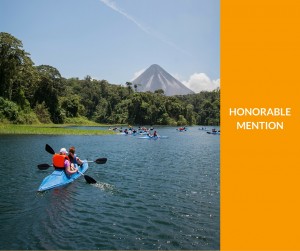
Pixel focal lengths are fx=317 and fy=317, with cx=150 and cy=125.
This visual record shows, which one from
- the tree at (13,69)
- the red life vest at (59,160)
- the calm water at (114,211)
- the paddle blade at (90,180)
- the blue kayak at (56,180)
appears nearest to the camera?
the calm water at (114,211)

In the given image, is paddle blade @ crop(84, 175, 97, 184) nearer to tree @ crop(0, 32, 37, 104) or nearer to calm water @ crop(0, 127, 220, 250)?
calm water @ crop(0, 127, 220, 250)

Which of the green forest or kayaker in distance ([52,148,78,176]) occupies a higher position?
the green forest

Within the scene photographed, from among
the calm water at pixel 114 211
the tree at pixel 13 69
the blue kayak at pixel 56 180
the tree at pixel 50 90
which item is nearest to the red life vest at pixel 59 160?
the blue kayak at pixel 56 180

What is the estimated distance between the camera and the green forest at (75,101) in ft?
181

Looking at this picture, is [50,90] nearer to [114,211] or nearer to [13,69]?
[13,69]

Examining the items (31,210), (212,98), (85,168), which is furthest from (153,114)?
(31,210)

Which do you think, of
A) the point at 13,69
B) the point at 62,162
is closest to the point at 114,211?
the point at 62,162

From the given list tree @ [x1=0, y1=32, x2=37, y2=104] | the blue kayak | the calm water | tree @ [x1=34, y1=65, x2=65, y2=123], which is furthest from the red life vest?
tree @ [x1=34, y1=65, x2=65, y2=123]

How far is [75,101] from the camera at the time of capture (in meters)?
89.5

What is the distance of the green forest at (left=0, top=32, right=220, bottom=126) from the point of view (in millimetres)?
55062

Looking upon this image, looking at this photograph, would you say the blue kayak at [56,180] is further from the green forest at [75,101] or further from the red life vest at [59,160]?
the green forest at [75,101]

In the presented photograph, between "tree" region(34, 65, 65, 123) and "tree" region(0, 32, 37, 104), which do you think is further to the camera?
"tree" region(34, 65, 65, 123)

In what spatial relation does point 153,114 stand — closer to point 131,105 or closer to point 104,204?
point 131,105

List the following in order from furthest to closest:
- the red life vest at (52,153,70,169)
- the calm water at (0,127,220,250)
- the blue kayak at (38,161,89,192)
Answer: the red life vest at (52,153,70,169)
the blue kayak at (38,161,89,192)
the calm water at (0,127,220,250)
